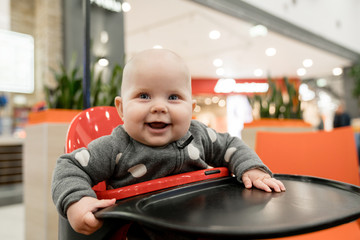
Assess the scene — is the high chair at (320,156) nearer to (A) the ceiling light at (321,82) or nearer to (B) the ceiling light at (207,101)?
(A) the ceiling light at (321,82)

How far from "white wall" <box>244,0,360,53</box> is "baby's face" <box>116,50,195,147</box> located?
15.8 feet

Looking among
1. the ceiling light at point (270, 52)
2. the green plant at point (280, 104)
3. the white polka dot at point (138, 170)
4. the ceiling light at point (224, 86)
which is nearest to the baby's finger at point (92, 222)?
the white polka dot at point (138, 170)

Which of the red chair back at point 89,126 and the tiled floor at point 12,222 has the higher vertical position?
the red chair back at point 89,126

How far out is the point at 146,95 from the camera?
71cm

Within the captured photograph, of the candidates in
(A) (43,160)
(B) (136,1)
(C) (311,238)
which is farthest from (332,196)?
(B) (136,1)

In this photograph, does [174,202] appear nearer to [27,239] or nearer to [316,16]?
[27,239]

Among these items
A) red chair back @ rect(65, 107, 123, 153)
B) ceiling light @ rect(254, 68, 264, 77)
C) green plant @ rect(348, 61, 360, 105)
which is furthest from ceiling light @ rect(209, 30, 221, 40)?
red chair back @ rect(65, 107, 123, 153)

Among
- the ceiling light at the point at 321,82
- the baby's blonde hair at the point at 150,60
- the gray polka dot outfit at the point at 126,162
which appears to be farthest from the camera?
the ceiling light at the point at 321,82

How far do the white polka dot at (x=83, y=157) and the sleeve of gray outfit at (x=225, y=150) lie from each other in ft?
1.20

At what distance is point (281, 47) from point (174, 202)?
24.6ft

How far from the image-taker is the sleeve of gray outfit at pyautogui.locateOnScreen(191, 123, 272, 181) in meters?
0.81

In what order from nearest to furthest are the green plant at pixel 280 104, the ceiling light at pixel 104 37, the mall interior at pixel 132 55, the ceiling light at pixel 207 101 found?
1. the mall interior at pixel 132 55
2. the green plant at pixel 280 104
3. the ceiling light at pixel 104 37
4. the ceiling light at pixel 207 101

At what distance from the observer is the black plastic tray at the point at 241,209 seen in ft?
1.18

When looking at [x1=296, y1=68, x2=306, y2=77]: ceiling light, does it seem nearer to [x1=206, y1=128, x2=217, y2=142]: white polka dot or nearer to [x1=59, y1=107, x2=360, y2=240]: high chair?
[x1=206, y1=128, x2=217, y2=142]: white polka dot
